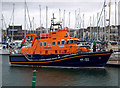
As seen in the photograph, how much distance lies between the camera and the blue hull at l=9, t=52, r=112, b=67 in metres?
30.1

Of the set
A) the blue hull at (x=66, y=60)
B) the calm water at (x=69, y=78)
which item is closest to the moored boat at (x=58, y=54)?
the blue hull at (x=66, y=60)

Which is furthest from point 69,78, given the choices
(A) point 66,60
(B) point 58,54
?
(B) point 58,54

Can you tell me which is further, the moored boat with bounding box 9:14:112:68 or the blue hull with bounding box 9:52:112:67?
the moored boat with bounding box 9:14:112:68

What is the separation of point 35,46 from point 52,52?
316cm

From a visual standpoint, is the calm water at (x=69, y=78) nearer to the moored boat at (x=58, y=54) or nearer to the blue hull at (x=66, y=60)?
the blue hull at (x=66, y=60)

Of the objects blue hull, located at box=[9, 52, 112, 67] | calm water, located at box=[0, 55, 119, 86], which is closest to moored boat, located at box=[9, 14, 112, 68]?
blue hull, located at box=[9, 52, 112, 67]

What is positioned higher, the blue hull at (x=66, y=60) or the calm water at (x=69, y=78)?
the blue hull at (x=66, y=60)

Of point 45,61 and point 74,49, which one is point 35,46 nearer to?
point 45,61

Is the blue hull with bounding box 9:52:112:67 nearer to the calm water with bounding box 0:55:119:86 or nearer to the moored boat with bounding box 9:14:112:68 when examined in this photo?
the moored boat with bounding box 9:14:112:68

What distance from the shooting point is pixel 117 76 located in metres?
25.9

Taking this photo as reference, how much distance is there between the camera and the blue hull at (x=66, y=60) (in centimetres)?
3009

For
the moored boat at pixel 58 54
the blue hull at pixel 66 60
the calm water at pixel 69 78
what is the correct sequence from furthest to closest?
1. the moored boat at pixel 58 54
2. the blue hull at pixel 66 60
3. the calm water at pixel 69 78

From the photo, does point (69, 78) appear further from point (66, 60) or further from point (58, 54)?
point (58, 54)

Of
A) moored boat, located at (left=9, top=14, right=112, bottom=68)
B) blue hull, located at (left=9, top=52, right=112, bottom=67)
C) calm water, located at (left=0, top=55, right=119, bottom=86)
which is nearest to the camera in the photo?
calm water, located at (left=0, top=55, right=119, bottom=86)
